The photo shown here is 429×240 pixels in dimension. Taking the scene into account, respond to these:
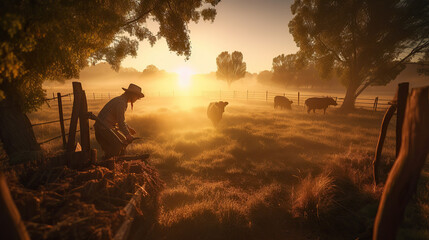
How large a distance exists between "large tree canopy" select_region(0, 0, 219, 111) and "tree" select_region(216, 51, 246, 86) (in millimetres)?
43727

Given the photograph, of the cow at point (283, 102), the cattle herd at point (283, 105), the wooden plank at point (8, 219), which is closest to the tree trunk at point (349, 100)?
the cattle herd at point (283, 105)

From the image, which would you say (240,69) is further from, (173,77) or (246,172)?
(173,77)

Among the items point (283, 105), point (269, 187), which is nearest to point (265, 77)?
point (283, 105)

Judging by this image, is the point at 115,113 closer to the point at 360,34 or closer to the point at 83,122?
the point at 83,122

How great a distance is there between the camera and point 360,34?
13.8 metres

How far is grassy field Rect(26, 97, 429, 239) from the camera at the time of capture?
128 inches

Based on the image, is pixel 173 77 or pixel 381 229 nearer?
pixel 381 229

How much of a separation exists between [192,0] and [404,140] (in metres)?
6.97

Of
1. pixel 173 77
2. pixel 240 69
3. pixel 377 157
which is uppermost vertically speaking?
pixel 173 77

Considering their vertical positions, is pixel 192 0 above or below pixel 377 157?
above

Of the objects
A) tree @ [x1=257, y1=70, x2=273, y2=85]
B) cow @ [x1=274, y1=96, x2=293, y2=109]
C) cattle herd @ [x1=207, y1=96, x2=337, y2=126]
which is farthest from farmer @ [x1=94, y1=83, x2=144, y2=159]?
tree @ [x1=257, y1=70, x2=273, y2=85]

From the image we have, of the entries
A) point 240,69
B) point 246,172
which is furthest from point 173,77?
point 246,172

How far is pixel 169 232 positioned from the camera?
3.13 metres

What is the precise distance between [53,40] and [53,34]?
0.30 feet
